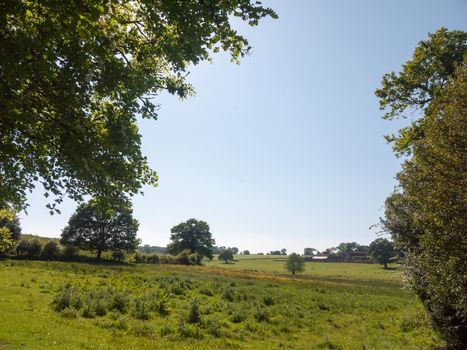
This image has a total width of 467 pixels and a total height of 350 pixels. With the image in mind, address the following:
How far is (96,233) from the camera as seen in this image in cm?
8662

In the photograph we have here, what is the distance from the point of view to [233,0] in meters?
8.12

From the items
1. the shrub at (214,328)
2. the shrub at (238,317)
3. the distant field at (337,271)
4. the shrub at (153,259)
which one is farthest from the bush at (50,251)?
the shrub at (214,328)

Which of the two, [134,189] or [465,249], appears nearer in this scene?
[465,249]

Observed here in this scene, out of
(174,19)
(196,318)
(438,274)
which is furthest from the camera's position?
(196,318)

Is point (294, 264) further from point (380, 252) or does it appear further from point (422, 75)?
point (422, 75)

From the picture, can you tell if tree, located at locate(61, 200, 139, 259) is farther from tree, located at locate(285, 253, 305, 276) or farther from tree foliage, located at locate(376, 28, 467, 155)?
tree foliage, located at locate(376, 28, 467, 155)

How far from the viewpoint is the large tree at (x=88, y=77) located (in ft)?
27.5

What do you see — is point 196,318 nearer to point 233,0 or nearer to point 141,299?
point 141,299

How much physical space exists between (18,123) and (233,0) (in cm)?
719

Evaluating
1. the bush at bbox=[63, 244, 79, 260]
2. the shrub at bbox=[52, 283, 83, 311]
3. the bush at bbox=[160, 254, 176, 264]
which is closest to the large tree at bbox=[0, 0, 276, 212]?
the shrub at bbox=[52, 283, 83, 311]

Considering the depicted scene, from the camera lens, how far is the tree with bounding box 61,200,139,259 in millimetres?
85562

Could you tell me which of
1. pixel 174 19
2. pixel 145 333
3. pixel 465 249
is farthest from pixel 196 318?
pixel 174 19

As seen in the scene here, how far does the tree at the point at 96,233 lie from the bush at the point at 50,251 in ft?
50.7

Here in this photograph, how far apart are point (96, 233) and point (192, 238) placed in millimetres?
39785
